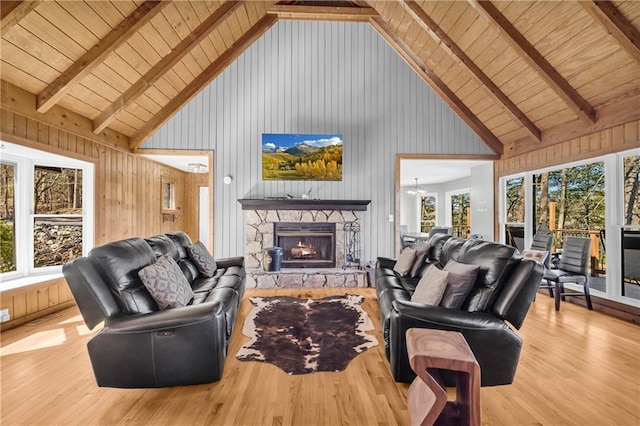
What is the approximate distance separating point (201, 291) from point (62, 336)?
4.91 ft

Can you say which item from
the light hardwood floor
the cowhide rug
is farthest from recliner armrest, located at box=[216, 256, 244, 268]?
the light hardwood floor

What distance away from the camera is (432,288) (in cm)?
229

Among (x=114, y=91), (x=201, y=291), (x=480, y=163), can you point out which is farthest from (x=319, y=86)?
(x=201, y=291)

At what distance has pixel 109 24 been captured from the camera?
10.3ft

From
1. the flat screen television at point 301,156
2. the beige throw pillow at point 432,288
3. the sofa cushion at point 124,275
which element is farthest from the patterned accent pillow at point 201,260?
the beige throw pillow at point 432,288

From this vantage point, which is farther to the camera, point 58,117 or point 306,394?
point 58,117

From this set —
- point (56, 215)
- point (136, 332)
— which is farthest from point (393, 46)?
point (56, 215)

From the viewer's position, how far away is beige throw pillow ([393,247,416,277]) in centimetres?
362

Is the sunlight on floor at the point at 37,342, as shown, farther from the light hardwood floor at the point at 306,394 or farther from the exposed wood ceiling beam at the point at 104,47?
the exposed wood ceiling beam at the point at 104,47

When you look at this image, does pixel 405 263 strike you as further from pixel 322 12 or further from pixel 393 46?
pixel 322 12

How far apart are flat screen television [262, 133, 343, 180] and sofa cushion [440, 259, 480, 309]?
3.35m

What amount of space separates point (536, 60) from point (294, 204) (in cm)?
387

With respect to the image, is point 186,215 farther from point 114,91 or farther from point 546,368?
point 546,368

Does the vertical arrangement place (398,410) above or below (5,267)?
below
